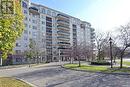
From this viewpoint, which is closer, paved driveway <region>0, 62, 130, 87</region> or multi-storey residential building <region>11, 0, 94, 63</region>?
paved driveway <region>0, 62, 130, 87</region>

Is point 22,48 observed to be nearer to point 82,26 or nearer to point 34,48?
point 34,48

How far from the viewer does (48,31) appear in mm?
111688

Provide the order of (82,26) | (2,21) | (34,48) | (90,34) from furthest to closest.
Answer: (90,34), (82,26), (34,48), (2,21)

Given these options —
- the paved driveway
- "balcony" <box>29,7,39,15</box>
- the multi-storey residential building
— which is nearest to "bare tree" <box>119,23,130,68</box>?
the paved driveway

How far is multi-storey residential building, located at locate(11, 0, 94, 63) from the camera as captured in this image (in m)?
88.6

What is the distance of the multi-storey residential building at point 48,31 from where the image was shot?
88562 mm

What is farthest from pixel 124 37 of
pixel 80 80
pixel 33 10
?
pixel 33 10

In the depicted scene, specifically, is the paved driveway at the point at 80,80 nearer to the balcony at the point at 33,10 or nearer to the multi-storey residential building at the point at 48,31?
the multi-storey residential building at the point at 48,31

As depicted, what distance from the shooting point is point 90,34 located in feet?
542

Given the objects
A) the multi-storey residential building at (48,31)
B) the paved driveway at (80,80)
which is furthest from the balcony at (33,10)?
the paved driveway at (80,80)

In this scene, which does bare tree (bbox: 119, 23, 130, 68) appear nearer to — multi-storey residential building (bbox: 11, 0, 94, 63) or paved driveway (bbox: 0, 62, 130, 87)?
paved driveway (bbox: 0, 62, 130, 87)

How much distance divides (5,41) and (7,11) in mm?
2001

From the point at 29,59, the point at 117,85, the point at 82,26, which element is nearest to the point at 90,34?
the point at 82,26

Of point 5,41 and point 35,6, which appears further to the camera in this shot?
point 35,6
